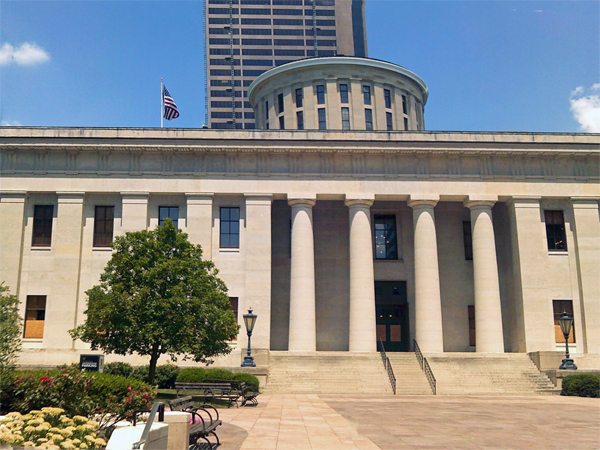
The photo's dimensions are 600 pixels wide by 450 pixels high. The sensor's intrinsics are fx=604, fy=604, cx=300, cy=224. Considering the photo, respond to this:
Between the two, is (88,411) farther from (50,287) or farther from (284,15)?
(284,15)

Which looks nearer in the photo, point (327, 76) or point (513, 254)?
point (513, 254)

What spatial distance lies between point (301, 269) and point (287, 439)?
25.3 metres

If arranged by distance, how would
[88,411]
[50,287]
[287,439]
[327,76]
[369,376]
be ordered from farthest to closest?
[327,76] → [50,287] → [369,376] → [287,439] → [88,411]

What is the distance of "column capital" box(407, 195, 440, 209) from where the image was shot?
40.8 meters

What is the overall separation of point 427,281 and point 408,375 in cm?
776

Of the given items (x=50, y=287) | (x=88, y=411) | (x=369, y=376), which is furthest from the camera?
(x=50, y=287)

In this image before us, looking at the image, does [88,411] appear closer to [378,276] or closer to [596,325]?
[378,276]

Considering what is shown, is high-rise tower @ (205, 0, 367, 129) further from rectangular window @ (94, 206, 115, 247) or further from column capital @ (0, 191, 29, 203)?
column capital @ (0, 191, 29, 203)

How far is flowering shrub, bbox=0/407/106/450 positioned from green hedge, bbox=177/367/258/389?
16.9 m

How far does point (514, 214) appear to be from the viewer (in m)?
41.1

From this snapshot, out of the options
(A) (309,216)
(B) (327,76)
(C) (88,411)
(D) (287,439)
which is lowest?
(D) (287,439)

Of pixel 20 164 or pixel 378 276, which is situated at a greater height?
pixel 20 164

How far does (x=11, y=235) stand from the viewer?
39.3 meters

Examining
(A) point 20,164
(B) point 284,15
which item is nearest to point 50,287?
(A) point 20,164
